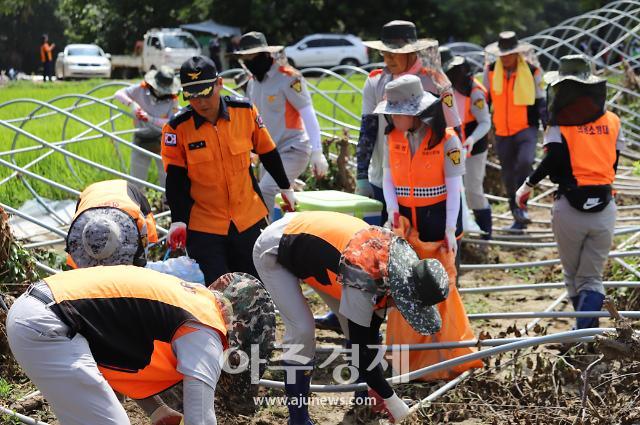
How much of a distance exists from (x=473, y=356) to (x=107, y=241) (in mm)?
1656

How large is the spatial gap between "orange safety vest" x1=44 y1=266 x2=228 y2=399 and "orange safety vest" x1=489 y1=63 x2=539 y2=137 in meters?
5.14

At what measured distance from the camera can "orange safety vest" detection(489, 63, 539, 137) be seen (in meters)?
7.83

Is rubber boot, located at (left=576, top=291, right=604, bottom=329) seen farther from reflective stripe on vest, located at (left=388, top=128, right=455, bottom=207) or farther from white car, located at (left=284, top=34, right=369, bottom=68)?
white car, located at (left=284, top=34, right=369, bottom=68)

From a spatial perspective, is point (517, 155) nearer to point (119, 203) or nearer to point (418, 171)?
point (418, 171)

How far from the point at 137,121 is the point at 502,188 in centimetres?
379

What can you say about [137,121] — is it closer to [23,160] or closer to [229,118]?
Answer: [23,160]

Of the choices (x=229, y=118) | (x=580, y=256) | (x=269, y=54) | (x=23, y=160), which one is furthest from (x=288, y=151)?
(x=23, y=160)

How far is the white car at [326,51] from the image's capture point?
2805 centimetres

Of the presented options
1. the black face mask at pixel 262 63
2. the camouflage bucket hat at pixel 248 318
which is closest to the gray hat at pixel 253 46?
the black face mask at pixel 262 63

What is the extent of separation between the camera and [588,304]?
5227mm

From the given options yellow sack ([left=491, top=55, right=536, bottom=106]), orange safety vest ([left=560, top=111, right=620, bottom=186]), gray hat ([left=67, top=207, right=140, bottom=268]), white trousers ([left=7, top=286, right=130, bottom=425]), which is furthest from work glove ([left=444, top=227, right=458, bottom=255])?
yellow sack ([left=491, top=55, right=536, bottom=106])

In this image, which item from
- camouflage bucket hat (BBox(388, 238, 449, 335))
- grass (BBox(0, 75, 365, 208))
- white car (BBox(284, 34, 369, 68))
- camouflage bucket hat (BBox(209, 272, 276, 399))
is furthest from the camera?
white car (BBox(284, 34, 369, 68))

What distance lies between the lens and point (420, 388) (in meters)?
4.83

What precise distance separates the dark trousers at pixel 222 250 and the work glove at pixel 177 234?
6 centimetres
